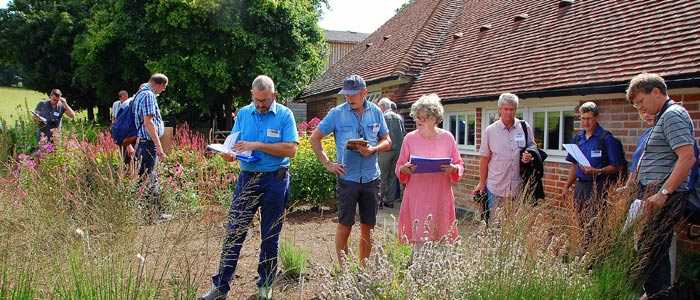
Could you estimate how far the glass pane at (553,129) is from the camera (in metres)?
7.42

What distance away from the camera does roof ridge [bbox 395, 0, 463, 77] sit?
1230cm

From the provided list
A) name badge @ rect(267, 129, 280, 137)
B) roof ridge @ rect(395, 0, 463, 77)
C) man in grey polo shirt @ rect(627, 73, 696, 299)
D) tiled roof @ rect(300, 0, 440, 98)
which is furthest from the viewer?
tiled roof @ rect(300, 0, 440, 98)

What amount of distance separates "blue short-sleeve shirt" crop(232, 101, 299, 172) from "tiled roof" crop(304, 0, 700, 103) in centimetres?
408

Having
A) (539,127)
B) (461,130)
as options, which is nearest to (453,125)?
(461,130)

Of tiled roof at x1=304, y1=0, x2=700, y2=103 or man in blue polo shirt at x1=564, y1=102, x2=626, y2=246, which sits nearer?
man in blue polo shirt at x1=564, y1=102, x2=626, y2=246

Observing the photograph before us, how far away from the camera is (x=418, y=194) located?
444 cm

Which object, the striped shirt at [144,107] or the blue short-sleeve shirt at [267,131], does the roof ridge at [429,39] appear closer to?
the striped shirt at [144,107]

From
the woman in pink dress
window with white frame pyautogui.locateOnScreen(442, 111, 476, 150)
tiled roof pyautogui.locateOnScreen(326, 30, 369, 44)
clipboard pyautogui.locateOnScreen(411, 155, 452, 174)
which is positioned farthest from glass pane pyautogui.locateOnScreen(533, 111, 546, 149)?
tiled roof pyautogui.locateOnScreen(326, 30, 369, 44)

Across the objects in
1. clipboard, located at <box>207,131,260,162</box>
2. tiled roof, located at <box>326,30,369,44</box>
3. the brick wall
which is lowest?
clipboard, located at <box>207,131,260,162</box>

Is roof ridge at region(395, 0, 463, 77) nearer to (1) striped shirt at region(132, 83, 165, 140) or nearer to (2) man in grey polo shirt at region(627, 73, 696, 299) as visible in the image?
(1) striped shirt at region(132, 83, 165, 140)

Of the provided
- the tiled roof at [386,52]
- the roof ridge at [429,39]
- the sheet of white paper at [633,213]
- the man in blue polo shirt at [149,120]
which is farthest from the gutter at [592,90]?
the man in blue polo shirt at [149,120]

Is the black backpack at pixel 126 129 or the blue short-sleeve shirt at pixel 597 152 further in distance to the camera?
the black backpack at pixel 126 129

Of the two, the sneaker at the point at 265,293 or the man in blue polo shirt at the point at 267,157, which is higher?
the man in blue polo shirt at the point at 267,157

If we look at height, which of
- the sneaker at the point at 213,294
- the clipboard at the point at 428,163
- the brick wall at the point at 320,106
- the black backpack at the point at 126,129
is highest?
the brick wall at the point at 320,106
